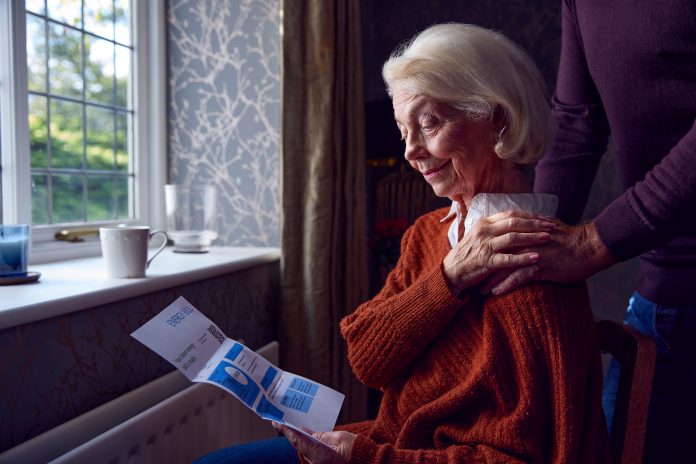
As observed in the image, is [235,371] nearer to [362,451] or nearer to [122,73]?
[362,451]

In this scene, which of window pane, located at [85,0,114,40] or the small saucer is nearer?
the small saucer

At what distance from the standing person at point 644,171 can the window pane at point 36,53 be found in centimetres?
130

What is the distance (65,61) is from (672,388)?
5.57 ft

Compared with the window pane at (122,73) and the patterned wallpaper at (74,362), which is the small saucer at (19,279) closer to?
the patterned wallpaper at (74,362)

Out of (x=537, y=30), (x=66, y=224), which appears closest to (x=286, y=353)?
(x=66, y=224)

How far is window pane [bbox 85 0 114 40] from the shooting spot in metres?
1.82

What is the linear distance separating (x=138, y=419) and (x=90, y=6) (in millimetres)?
1276

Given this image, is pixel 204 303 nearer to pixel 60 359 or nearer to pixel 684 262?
pixel 60 359

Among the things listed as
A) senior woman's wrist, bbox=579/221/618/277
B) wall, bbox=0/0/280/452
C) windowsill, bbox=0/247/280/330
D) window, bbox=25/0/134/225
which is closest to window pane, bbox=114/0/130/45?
window, bbox=25/0/134/225

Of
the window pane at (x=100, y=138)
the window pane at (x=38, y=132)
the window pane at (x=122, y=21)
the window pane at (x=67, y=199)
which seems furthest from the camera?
the window pane at (x=122, y=21)

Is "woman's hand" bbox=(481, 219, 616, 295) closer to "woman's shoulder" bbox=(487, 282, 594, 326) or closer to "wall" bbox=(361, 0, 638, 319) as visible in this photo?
"woman's shoulder" bbox=(487, 282, 594, 326)

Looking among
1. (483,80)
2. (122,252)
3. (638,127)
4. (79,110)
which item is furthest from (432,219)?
(79,110)

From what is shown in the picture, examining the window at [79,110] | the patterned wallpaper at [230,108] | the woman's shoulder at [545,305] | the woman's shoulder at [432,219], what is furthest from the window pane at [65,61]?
the woman's shoulder at [545,305]

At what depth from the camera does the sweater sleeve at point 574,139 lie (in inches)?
50.9
